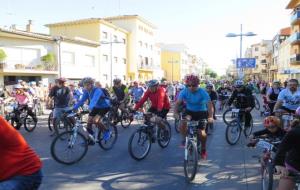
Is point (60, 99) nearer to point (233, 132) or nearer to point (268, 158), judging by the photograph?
point (233, 132)

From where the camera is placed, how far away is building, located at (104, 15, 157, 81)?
55.3m

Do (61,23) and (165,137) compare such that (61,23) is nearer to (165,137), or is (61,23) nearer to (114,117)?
(114,117)

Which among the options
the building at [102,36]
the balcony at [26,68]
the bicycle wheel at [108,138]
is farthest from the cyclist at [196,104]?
the building at [102,36]

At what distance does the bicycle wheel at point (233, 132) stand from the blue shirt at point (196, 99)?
2.68 meters

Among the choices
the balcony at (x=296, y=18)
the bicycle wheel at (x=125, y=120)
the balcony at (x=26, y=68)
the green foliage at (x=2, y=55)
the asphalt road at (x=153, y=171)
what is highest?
the balcony at (x=296, y=18)

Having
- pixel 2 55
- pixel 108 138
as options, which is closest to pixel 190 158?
pixel 108 138

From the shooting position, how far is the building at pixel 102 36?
45.7m

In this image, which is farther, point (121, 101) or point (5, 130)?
point (121, 101)

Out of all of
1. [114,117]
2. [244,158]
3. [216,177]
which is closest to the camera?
[216,177]

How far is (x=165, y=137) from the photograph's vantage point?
29.9ft

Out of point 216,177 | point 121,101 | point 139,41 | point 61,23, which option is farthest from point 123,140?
point 139,41

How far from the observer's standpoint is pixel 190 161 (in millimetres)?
6230

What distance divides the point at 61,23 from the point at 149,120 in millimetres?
43163

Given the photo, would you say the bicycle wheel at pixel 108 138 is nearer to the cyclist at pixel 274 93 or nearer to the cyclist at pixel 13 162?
the cyclist at pixel 274 93
